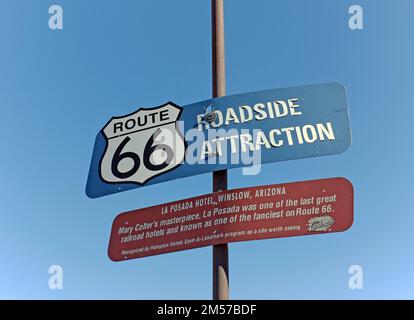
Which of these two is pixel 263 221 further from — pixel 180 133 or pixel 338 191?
pixel 180 133

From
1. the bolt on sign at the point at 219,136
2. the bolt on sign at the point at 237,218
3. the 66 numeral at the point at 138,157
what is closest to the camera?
the bolt on sign at the point at 237,218

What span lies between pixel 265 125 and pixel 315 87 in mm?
560

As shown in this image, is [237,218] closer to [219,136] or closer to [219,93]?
[219,136]

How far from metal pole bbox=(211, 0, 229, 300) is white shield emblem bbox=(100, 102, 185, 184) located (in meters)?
0.42

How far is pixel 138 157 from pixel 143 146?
11 cm

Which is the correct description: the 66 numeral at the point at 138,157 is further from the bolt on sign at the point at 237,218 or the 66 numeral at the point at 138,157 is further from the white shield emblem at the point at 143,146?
the bolt on sign at the point at 237,218

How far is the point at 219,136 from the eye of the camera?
20.1 feet

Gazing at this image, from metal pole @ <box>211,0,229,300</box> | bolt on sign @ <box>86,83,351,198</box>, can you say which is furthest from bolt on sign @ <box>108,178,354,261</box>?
bolt on sign @ <box>86,83,351,198</box>

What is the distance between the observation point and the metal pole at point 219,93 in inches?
223

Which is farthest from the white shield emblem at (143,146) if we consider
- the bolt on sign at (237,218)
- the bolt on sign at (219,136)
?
the bolt on sign at (237,218)

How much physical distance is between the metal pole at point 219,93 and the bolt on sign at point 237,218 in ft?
0.37
